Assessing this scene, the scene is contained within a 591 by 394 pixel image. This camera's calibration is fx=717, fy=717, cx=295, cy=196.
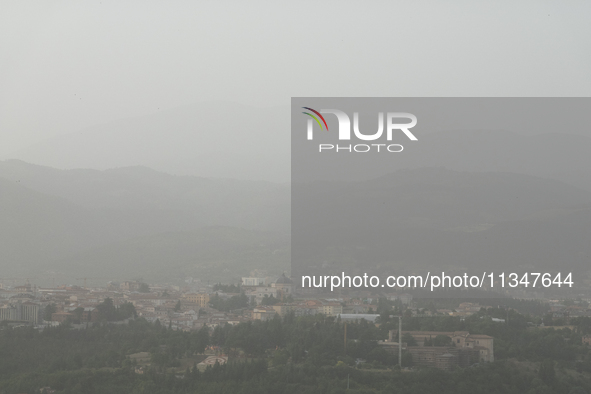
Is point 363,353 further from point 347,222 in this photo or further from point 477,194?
point 477,194

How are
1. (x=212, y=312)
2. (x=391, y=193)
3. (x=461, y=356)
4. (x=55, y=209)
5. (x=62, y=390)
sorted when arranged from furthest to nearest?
1. (x=55, y=209)
2. (x=391, y=193)
3. (x=212, y=312)
4. (x=461, y=356)
5. (x=62, y=390)

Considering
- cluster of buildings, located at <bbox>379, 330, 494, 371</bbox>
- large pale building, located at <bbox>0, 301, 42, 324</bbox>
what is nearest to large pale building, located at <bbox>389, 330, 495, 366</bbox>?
cluster of buildings, located at <bbox>379, 330, 494, 371</bbox>

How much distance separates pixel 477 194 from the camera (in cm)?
3209

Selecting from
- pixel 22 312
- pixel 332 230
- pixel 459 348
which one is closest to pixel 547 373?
pixel 459 348

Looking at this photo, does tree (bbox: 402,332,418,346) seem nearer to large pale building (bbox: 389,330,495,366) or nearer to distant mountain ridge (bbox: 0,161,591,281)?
large pale building (bbox: 389,330,495,366)

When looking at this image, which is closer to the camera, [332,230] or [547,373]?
[547,373]

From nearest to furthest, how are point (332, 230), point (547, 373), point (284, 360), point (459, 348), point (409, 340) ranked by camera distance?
point (547, 373), point (284, 360), point (459, 348), point (409, 340), point (332, 230)

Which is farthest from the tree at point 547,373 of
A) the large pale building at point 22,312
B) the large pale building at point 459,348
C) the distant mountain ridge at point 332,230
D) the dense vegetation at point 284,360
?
the distant mountain ridge at point 332,230

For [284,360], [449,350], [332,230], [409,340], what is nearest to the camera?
[284,360]

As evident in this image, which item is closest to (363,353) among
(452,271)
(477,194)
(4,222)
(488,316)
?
(488,316)

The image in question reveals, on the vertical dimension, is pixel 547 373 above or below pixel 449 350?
below

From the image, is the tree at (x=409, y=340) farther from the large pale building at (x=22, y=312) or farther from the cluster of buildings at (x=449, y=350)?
the large pale building at (x=22, y=312)

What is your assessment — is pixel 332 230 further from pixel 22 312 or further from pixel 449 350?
pixel 449 350

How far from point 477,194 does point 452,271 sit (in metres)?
8.18
